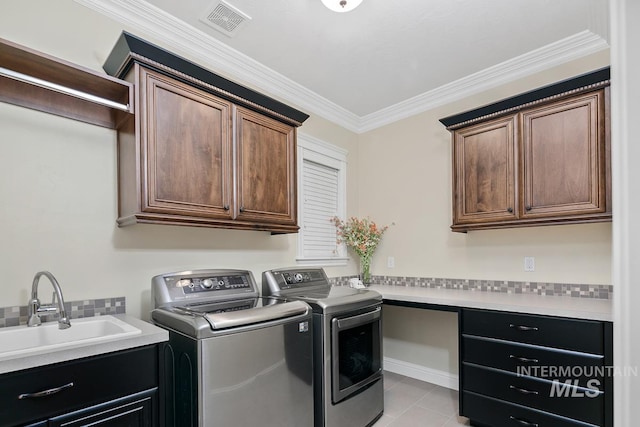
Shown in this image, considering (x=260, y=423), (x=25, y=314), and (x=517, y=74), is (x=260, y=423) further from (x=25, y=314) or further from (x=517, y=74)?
(x=517, y=74)

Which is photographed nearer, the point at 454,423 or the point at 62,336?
the point at 62,336

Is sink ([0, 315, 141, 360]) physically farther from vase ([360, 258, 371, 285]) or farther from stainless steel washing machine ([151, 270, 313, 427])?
vase ([360, 258, 371, 285])

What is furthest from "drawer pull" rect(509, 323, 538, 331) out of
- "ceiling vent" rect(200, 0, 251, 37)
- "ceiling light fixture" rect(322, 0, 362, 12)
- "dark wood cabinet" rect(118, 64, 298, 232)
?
"ceiling vent" rect(200, 0, 251, 37)

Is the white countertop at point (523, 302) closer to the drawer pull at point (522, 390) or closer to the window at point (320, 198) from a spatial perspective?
the drawer pull at point (522, 390)

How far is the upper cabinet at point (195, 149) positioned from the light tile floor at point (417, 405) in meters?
1.68

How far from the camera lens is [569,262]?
8.52 feet

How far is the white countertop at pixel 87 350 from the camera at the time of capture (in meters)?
1.19

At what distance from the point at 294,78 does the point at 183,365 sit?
248 centimetres

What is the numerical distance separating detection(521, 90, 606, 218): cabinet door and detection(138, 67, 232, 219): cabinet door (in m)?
2.14

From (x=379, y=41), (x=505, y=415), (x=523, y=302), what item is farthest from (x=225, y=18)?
(x=505, y=415)

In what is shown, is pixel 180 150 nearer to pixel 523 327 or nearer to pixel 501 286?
pixel 523 327

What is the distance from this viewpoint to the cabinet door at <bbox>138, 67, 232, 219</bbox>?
1909 mm

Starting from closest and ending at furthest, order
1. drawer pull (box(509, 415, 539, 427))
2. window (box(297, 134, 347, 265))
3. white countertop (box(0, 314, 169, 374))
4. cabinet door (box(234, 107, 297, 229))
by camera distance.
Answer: white countertop (box(0, 314, 169, 374))
drawer pull (box(509, 415, 539, 427))
cabinet door (box(234, 107, 297, 229))
window (box(297, 134, 347, 265))

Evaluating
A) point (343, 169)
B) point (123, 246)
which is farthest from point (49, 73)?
point (343, 169)
